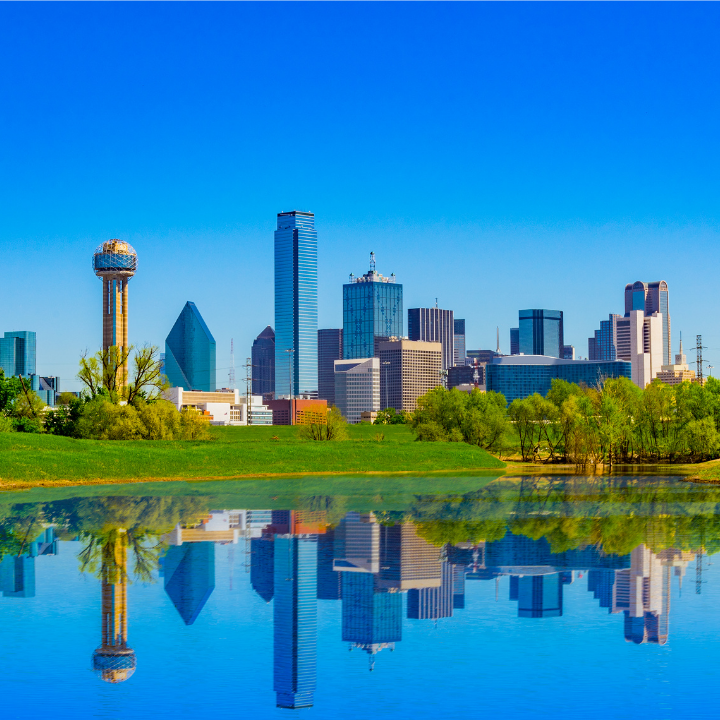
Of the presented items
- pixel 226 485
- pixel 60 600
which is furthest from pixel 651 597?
pixel 226 485

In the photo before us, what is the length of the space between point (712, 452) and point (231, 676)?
90626mm

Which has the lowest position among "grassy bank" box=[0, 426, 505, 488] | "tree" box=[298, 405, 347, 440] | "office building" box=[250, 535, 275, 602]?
"office building" box=[250, 535, 275, 602]

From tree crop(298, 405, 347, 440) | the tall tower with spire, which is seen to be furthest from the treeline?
the tall tower with spire

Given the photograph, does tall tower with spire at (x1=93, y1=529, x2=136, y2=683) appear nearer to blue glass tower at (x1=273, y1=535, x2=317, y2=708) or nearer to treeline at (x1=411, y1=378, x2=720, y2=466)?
blue glass tower at (x1=273, y1=535, x2=317, y2=708)

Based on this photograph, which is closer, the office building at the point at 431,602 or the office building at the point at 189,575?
the office building at the point at 431,602

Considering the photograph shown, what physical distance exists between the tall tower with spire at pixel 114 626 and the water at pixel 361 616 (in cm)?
8

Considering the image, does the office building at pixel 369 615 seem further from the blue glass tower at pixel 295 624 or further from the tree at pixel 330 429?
the tree at pixel 330 429

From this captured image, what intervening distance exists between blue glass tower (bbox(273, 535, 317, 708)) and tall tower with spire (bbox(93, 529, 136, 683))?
3.36 m

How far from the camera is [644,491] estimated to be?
210 feet

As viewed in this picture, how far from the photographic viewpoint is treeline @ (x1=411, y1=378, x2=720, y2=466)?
98250mm

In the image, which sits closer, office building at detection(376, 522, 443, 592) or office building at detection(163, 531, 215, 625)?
office building at detection(163, 531, 215, 625)

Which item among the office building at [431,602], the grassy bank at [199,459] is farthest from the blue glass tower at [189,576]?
the grassy bank at [199,459]

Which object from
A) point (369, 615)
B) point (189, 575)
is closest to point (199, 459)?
point (189, 575)

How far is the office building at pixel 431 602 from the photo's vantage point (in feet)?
80.5
